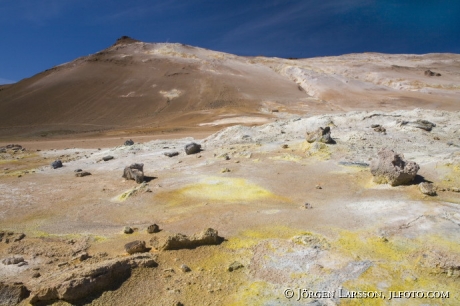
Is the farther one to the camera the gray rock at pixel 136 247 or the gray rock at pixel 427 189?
the gray rock at pixel 427 189

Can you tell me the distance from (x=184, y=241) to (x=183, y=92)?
102ft

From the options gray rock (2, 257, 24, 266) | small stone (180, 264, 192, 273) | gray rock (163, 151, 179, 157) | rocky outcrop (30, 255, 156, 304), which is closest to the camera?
rocky outcrop (30, 255, 156, 304)

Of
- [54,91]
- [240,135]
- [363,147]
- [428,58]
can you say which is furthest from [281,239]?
[428,58]

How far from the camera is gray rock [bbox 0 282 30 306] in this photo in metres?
3.40

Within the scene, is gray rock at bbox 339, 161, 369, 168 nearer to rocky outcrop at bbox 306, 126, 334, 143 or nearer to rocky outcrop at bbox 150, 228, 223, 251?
rocky outcrop at bbox 306, 126, 334, 143

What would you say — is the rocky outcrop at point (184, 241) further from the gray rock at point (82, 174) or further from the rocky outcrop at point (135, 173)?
the gray rock at point (82, 174)

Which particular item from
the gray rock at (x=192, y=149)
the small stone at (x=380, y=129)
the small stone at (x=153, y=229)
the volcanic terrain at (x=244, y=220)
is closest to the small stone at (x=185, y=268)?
the volcanic terrain at (x=244, y=220)

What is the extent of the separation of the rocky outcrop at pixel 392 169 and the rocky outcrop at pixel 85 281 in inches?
185

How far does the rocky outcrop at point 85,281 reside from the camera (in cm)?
339

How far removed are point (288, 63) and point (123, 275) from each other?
46.8 meters

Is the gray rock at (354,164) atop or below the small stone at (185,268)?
atop

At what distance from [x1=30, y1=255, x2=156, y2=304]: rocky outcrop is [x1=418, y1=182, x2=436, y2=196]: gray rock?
184 inches

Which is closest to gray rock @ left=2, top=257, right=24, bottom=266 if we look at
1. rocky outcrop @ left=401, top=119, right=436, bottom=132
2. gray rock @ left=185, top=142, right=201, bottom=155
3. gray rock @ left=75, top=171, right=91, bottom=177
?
gray rock @ left=75, top=171, right=91, bottom=177

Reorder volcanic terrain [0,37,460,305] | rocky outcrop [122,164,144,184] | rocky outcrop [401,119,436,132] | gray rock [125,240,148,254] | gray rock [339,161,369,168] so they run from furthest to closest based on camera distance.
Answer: rocky outcrop [401,119,436,132]
rocky outcrop [122,164,144,184]
gray rock [339,161,369,168]
gray rock [125,240,148,254]
volcanic terrain [0,37,460,305]
